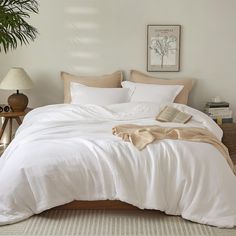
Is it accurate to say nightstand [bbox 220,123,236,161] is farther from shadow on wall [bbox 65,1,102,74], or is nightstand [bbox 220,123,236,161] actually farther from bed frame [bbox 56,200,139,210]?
bed frame [bbox 56,200,139,210]

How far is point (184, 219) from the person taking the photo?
2.66 m

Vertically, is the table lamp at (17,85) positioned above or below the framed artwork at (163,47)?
below

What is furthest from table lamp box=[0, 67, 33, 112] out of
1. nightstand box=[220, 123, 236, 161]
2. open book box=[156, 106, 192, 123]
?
nightstand box=[220, 123, 236, 161]

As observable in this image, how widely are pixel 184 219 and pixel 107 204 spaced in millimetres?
546

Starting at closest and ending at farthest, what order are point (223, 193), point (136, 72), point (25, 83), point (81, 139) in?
point (223, 193) → point (81, 139) → point (25, 83) → point (136, 72)

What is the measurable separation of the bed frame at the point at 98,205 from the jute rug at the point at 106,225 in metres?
0.03

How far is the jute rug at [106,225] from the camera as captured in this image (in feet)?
8.16

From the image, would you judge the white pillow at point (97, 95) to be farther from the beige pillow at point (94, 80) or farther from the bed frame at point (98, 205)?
the bed frame at point (98, 205)

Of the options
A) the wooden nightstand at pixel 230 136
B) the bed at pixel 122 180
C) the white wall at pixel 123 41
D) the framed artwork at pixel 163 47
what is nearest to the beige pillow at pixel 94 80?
the white wall at pixel 123 41

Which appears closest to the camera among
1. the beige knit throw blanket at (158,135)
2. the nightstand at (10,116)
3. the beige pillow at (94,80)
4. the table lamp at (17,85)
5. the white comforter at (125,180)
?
the white comforter at (125,180)

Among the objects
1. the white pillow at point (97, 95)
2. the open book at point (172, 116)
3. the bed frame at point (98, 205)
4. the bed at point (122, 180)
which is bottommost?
the bed frame at point (98, 205)

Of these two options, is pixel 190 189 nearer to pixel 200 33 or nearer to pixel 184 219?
pixel 184 219

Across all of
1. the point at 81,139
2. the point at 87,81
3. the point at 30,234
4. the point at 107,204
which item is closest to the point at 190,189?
the point at 107,204

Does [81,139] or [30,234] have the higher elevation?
[81,139]
